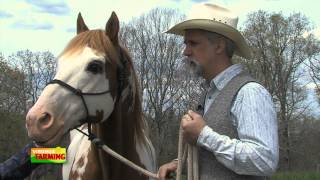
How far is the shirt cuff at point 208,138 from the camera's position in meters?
2.51

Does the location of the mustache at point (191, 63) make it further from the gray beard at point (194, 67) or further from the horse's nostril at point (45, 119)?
the horse's nostril at point (45, 119)

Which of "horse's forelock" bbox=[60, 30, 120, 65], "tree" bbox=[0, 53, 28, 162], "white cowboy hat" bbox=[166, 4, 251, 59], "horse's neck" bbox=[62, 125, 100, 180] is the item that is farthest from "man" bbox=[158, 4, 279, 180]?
"tree" bbox=[0, 53, 28, 162]

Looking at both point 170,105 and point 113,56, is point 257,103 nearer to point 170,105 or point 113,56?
point 113,56

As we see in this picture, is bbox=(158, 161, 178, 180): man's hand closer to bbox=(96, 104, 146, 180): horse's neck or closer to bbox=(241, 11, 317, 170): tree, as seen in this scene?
bbox=(96, 104, 146, 180): horse's neck

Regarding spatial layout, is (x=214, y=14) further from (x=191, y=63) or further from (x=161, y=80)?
(x=161, y=80)

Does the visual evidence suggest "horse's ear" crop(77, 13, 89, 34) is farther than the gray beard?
Yes

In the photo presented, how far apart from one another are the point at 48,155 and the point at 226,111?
3636mm

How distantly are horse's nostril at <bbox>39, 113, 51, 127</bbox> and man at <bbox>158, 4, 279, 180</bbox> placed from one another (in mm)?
1065

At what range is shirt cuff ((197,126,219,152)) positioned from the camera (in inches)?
98.9

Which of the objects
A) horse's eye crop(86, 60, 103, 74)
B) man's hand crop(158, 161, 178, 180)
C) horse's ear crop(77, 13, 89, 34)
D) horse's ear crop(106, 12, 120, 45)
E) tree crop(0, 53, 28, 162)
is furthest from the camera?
tree crop(0, 53, 28, 162)

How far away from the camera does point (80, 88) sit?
3746 mm

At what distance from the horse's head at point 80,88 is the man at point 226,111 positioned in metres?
1.08

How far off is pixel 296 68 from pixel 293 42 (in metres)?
2.12

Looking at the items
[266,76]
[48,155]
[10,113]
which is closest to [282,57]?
[266,76]
